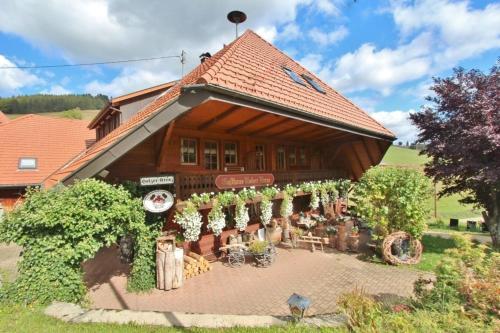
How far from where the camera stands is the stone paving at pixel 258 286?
6312mm

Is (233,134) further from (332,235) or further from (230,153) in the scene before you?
(332,235)

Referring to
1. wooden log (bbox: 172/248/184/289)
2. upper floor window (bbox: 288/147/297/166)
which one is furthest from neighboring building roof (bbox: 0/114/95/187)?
upper floor window (bbox: 288/147/297/166)

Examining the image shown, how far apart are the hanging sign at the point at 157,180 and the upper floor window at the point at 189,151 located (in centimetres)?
199

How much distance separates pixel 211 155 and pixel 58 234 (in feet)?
18.4

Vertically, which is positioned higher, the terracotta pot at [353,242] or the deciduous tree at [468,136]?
the deciduous tree at [468,136]

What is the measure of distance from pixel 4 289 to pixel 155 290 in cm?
299

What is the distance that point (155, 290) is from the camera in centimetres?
713

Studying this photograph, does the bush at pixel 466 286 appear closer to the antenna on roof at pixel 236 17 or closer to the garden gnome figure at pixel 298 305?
the garden gnome figure at pixel 298 305

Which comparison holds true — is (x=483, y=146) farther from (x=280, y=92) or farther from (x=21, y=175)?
(x=21, y=175)

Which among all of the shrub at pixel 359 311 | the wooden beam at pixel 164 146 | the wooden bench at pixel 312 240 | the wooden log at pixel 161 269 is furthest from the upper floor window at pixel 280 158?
the shrub at pixel 359 311

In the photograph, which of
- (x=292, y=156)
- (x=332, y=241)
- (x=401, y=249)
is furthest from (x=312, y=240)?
(x=292, y=156)

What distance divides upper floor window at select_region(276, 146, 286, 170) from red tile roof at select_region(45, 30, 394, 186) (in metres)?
2.94

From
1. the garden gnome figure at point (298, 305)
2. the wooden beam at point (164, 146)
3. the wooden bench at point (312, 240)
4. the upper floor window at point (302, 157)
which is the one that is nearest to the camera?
the garden gnome figure at point (298, 305)

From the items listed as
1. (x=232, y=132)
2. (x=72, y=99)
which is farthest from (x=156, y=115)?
(x=72, y=99)
